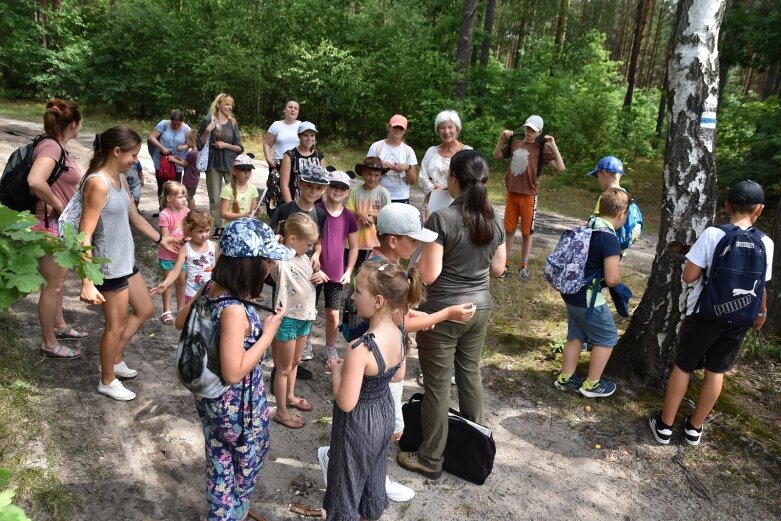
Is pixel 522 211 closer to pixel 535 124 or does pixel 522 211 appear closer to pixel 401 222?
pixel 535 124

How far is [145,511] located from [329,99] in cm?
1686

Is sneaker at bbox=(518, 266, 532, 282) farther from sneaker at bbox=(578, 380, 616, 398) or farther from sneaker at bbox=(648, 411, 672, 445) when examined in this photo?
sneaker at bbox=(648, 411, 672, 445)

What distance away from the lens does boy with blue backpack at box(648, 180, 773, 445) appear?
11.3ft

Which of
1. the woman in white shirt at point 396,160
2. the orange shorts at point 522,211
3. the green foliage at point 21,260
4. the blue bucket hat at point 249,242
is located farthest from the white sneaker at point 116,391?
the orange shorts at point 522,211

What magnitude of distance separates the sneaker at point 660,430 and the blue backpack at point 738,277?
0.93 meters

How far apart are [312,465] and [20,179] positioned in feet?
8.98

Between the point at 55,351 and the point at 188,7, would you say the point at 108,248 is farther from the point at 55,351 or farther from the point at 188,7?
the point at 188,7

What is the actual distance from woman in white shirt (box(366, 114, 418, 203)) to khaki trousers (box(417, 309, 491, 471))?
2.61 metres

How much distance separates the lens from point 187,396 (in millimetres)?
3977

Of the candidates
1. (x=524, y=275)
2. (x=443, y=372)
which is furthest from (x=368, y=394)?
(x=524, y=275)

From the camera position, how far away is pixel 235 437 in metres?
2.53

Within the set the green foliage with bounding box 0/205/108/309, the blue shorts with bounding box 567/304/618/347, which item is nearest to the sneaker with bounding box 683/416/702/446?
the blue shorts with bounding box 567/304/618/347

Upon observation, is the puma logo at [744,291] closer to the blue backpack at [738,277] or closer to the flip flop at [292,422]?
the blue backpack at [738,277]

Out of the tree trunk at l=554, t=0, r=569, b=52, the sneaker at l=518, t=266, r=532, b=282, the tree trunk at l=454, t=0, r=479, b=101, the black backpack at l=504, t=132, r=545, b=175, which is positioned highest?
the tree trunk at l=554, t=0, r=569, b=52
